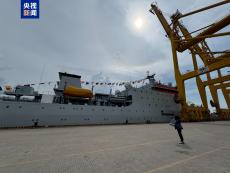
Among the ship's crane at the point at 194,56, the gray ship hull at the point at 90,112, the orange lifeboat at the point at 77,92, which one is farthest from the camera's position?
the ship's crane at the point at 194,56

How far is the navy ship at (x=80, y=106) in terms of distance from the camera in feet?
52.4

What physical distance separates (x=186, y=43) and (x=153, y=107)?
44.0ft

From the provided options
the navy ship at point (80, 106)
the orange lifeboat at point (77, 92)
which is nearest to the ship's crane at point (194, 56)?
the navy ship at point (80, 106)

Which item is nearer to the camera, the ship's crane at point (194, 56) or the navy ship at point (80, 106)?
the navy ship at point (80, 106)

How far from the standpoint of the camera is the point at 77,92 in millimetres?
20469

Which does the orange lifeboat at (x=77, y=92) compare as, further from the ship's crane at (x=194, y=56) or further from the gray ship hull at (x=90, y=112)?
the ship's crane at (x=194, y=56)

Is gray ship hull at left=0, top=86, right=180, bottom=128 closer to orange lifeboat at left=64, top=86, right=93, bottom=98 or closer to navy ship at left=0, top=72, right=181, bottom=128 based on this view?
navy ship at left=0, top=72, right=181, bottom=128

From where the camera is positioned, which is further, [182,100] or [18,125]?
[182,100]

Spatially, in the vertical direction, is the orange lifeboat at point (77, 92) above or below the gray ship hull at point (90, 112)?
above

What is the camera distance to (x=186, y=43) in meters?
27.8

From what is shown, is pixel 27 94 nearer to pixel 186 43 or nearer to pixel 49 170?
pixel 49 170

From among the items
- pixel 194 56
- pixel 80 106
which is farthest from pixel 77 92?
pixel 194 56

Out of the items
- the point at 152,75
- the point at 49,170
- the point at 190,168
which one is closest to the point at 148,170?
the point at 190,168

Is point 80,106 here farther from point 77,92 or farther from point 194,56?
point 194,56
